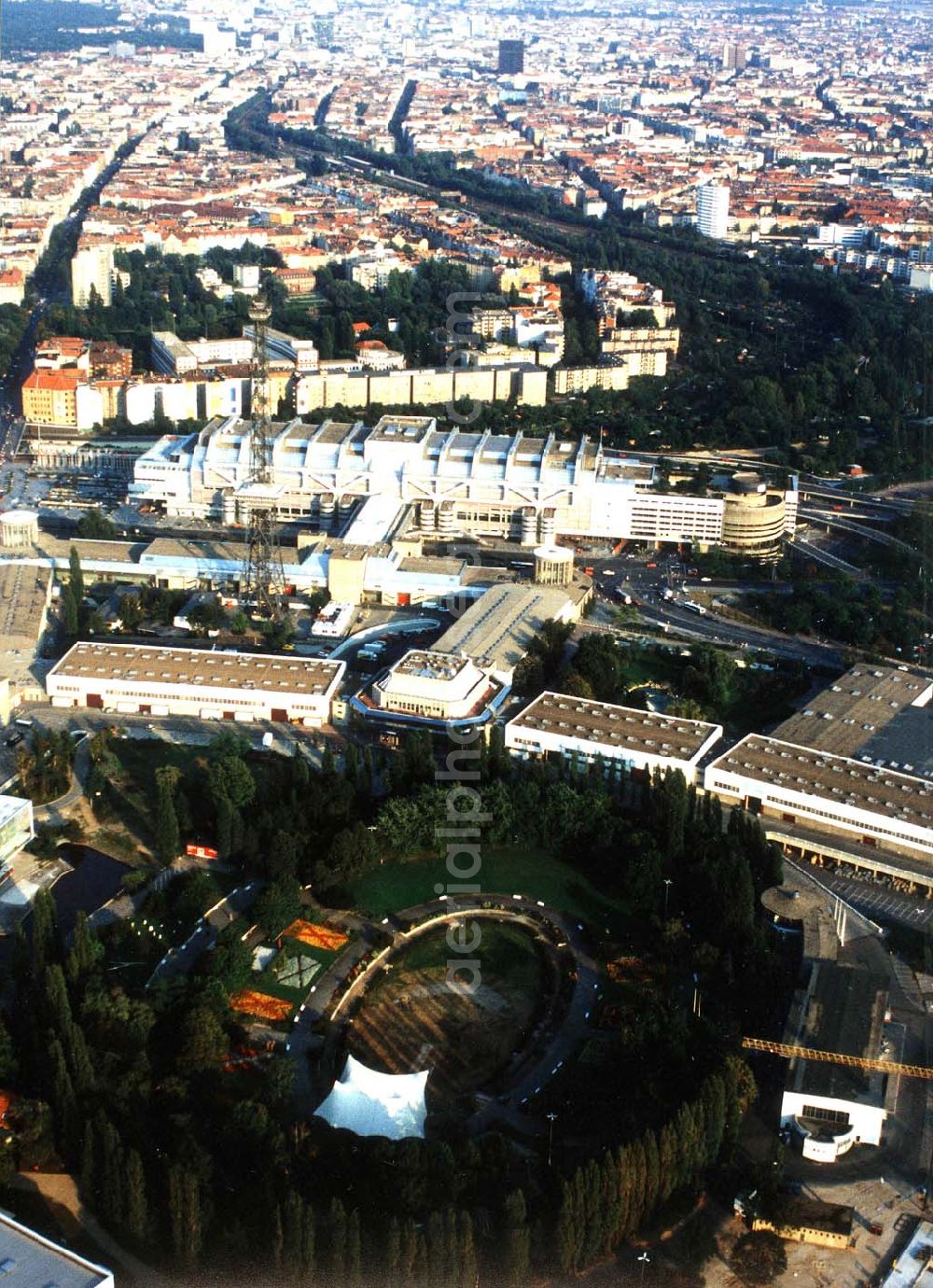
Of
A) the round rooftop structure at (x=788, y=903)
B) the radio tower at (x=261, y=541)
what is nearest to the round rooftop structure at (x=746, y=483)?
the radio tower at (x=261, y=541)

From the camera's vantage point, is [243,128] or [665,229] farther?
[243,128]

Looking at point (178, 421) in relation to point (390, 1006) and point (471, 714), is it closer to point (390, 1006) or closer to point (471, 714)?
point (471, 714)

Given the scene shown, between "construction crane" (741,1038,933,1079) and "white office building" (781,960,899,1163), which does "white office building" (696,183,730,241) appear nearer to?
"white office building" (781,960,899,1163)

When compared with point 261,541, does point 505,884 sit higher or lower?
lower

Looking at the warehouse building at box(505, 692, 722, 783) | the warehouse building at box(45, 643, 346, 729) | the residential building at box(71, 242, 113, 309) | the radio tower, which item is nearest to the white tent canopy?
the warehouse building at box(505, 692, 722, 783)

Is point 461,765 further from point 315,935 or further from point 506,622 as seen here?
point 506,622

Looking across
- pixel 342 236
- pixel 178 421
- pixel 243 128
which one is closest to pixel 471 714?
pixel 178 421

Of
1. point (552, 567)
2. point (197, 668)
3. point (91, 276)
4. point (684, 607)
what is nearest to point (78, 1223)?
point (197, 668)
